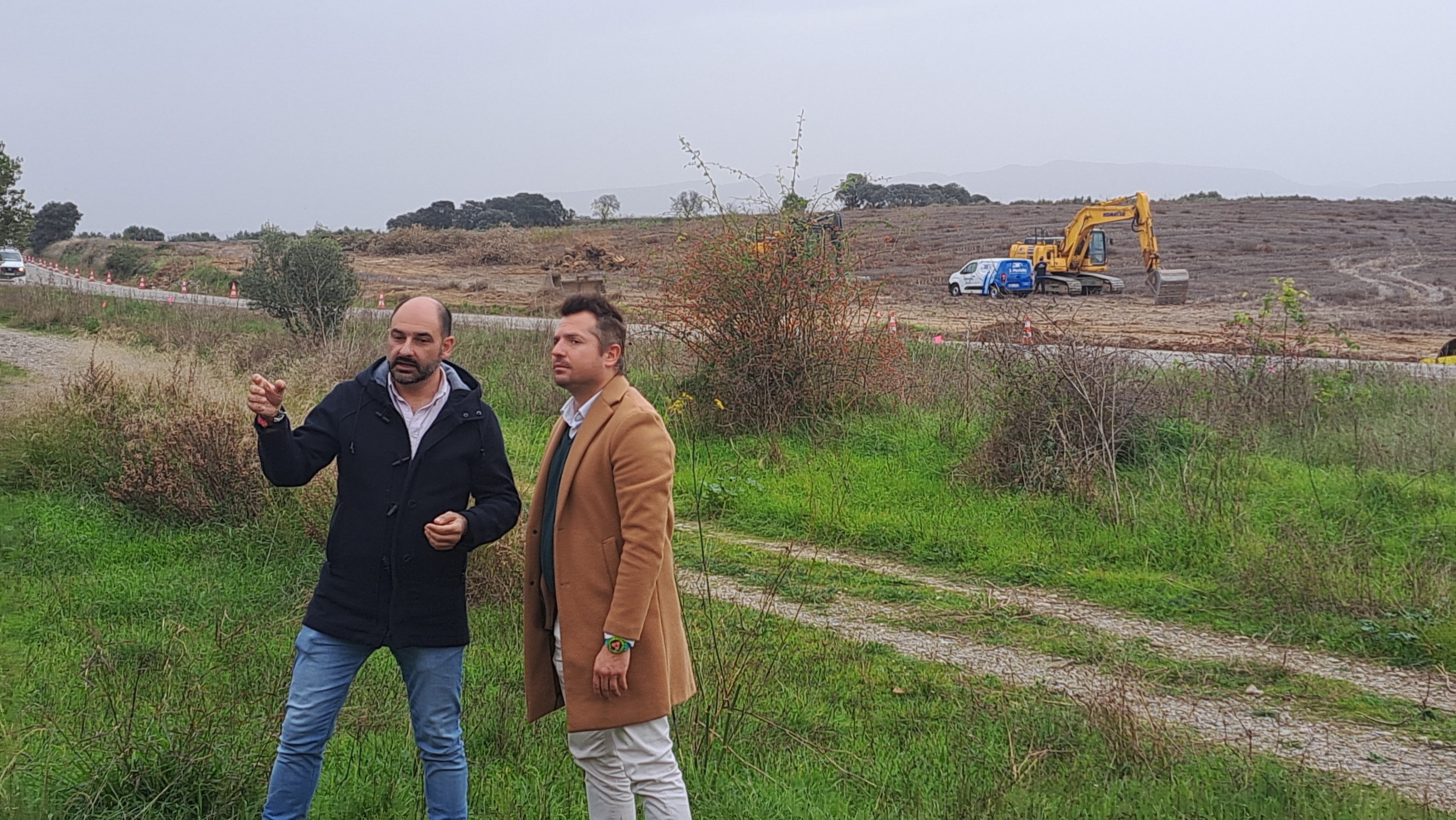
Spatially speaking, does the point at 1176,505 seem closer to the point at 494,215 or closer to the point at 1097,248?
the point at 1097,248

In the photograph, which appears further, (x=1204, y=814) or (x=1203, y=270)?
(x=1203, y=270)

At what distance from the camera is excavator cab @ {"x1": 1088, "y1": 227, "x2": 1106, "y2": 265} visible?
111 feet

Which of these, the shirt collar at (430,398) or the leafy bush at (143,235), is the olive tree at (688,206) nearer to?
the shirt collar at (430,398)

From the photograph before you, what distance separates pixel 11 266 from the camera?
4316cm

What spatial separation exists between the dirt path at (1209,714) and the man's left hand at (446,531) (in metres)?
1.76

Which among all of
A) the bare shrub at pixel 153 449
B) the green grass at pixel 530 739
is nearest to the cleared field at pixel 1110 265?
the green grass at pixel 530 739

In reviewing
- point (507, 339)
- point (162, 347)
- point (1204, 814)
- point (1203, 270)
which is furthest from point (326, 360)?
point (1203, 270)

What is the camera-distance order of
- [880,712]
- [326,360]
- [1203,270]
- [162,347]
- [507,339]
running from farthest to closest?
[1203,270], [507,339], [162,347], [326,360], [880,712]

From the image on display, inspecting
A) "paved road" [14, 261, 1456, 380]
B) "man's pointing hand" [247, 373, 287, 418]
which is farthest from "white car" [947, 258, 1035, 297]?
"man's pointing hand" [247, 373, 287, 418]

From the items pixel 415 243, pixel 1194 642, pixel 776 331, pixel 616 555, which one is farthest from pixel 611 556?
pixel 415 243

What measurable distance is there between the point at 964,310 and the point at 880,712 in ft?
78.5

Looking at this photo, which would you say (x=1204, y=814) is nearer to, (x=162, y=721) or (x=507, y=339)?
(x=162, y=721)

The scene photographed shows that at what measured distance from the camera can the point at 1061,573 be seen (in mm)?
7969

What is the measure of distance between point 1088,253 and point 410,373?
107ft
